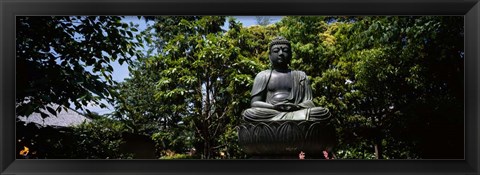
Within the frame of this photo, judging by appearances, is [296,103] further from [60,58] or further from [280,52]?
[60,58]

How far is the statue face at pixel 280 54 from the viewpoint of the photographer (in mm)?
5066

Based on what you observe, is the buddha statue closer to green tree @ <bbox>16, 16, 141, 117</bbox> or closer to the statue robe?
the statue robe

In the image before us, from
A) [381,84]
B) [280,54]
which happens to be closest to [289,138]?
[280,54]

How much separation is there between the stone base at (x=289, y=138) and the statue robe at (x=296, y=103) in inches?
1.9

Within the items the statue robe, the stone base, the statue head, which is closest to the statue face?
the statue head

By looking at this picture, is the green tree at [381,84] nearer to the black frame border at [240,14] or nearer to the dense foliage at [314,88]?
the dense foliage at [314,88]

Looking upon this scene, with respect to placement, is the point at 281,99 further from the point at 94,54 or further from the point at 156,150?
the point at 156,150

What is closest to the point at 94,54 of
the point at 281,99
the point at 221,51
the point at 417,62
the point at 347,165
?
the point at 281,99

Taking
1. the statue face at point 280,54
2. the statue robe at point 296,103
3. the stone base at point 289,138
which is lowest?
the stone base at point 289,138

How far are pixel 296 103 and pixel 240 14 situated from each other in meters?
2.13

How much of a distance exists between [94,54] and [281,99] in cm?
157

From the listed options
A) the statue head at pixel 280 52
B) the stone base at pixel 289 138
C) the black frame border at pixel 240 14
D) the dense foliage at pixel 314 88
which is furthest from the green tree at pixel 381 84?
the black frame border at pixel 240 14

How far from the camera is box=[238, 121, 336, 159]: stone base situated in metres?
4.64

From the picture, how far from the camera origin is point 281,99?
502 centimetres
